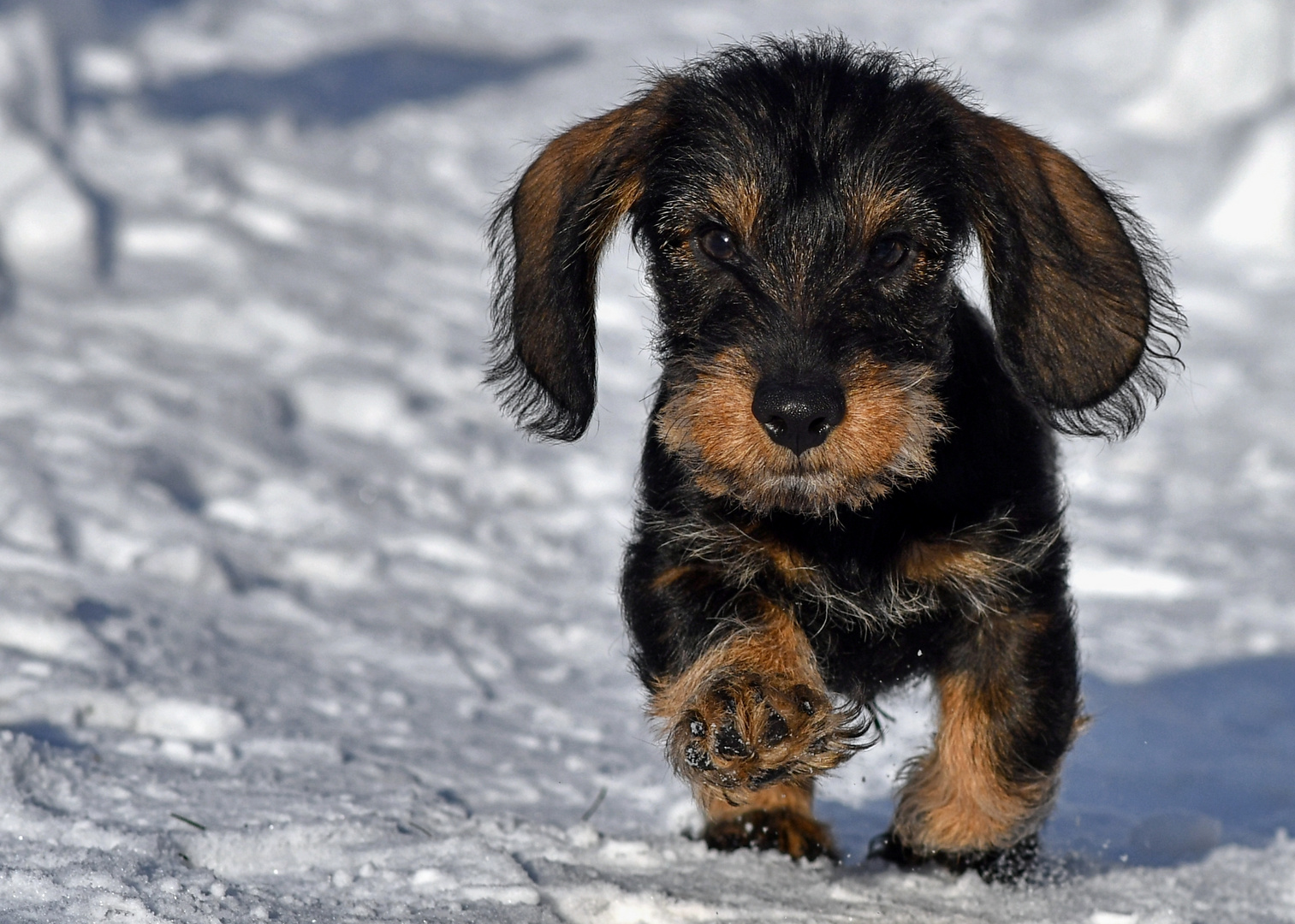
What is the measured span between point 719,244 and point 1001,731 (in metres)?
1.05

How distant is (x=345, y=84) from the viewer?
Result: 34.3 ft

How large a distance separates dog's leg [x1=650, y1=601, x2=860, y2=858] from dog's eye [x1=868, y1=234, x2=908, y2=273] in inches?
25.4

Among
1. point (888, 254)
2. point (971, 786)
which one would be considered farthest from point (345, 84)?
point (971, 786)

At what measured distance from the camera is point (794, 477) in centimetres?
245

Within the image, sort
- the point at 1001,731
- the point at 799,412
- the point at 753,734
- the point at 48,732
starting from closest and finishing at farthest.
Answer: the point at 799,412 → the point at 753,734 → the point at 1001,731 → the point at 48,732

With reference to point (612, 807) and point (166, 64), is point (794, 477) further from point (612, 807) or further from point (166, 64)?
point (166, 64)

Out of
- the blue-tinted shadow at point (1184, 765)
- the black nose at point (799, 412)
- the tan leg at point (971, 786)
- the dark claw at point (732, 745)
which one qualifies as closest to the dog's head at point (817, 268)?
the black nose at point (799, 412)

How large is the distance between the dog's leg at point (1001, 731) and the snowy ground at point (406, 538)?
159 millimetres

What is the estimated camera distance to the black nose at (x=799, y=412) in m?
2.37

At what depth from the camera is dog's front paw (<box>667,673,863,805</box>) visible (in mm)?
2492

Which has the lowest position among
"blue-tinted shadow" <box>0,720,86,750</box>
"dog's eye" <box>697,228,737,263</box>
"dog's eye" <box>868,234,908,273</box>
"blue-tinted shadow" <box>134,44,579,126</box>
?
"blue-tinted shadow" <box>0,720,86,750</box>

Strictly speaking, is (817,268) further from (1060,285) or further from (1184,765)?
(1184,765)

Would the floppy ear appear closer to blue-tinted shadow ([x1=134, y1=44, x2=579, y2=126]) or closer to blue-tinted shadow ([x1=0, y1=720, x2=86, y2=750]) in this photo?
blue-tinted shadow ([x1=0, y1=720, x2=86, y2=750])

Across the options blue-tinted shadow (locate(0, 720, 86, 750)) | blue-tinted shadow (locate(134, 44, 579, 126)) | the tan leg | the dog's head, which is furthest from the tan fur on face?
blue-tinted shadow (locate(134, 44, 579, 126))
